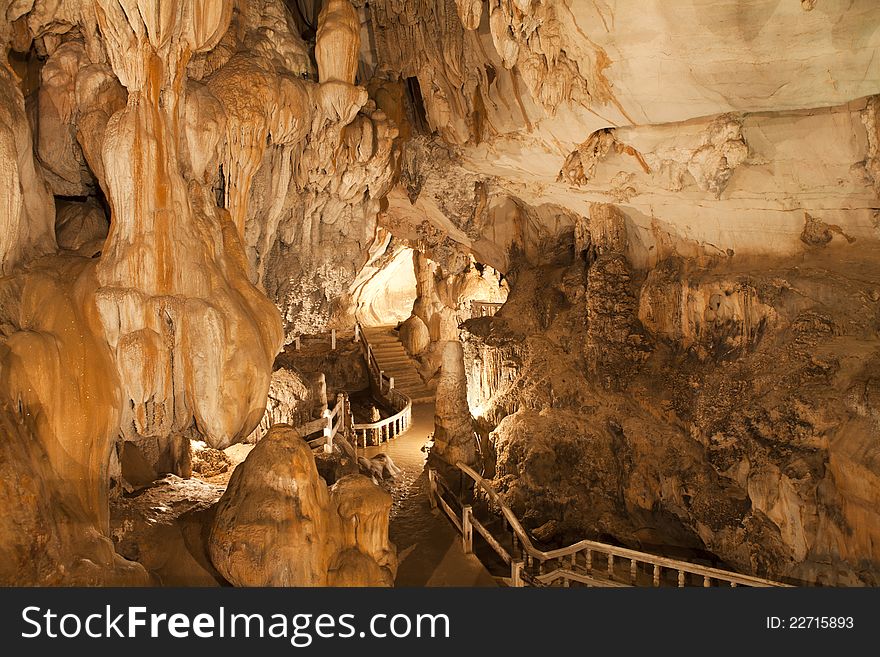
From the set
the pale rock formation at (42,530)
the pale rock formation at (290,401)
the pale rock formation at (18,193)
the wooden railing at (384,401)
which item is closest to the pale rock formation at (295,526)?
the pale rock formation at (42,530)

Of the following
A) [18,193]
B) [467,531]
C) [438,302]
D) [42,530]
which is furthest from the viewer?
[438,302]

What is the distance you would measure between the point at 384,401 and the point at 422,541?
7475 mm

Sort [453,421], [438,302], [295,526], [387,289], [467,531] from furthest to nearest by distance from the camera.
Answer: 1. [387,289]
2. [438,302]
3. [453,421]
4. [467,531]
5. [295,526]

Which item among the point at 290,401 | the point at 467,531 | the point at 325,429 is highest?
the point at 290,401

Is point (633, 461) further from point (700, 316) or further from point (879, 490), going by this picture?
point (879, 490)

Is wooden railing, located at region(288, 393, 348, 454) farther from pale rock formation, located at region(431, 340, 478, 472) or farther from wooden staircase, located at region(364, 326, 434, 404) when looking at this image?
wooden staircase, located at region(364, 326, 434, 404)

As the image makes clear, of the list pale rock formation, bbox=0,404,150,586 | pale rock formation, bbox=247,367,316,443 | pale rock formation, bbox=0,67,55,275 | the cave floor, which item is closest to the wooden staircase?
pale rock formation, bbox=247,367,316,443

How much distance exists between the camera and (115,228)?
21.1ft

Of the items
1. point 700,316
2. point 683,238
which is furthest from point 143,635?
point 683,238

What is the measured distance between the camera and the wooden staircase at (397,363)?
1755 cm

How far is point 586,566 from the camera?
26.8ft

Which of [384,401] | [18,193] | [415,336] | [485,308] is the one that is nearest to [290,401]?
[384,401]

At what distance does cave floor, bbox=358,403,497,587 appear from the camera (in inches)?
319

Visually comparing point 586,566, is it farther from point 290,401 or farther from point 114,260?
point 290,401
